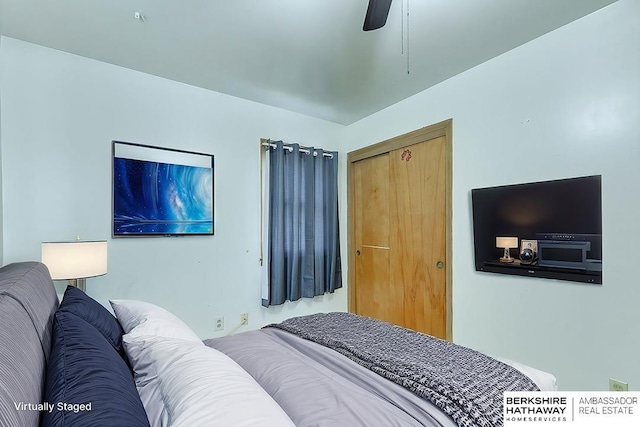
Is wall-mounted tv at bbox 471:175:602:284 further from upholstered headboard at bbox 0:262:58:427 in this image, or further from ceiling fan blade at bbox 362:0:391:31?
upholstered headboard at bbox 0:262:58:427

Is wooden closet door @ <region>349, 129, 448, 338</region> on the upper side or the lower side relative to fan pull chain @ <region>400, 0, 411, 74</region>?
lower

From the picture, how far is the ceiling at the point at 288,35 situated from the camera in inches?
71.9

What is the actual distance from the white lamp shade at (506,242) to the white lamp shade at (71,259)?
2.86 m

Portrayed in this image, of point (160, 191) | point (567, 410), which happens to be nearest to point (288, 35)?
point (160, 191)

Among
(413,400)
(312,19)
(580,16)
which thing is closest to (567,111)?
(580,16)

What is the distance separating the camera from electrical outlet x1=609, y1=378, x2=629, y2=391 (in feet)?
5.72

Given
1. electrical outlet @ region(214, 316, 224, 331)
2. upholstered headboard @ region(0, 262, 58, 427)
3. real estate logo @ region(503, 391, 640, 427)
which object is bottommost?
electrical outlet @ region(214, 316, 224, 331)

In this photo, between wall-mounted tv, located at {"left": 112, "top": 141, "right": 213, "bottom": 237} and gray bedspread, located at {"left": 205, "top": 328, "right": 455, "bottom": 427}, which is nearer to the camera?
gray bedspread, located at {"left": 205, "top": 328, "right": 455, "bottom": 427}

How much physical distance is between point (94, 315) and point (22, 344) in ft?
1.89

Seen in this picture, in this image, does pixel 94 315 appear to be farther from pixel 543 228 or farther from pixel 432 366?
pixel 543 228

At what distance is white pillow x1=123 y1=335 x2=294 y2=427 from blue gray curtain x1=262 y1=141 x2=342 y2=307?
218 cm

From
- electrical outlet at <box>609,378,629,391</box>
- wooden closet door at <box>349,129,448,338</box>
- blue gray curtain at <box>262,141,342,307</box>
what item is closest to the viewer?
electrical outlet at <box>609,378,629,391</box>

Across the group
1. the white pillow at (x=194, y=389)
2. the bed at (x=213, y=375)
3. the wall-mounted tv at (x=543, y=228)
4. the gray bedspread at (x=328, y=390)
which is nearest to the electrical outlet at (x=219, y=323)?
the bed at (x=213, y=375)

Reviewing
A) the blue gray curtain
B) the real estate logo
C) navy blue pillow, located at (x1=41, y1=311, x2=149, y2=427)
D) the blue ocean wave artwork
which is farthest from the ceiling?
the real estate logo
